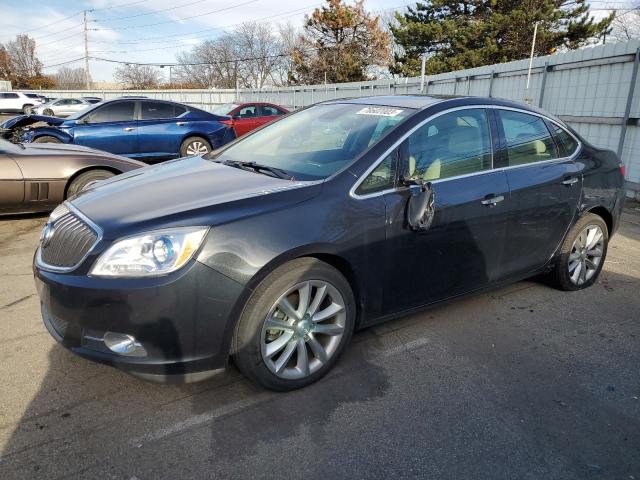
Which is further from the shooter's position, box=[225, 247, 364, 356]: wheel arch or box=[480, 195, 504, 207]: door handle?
box=[480, 195, 504, 207]: door handle

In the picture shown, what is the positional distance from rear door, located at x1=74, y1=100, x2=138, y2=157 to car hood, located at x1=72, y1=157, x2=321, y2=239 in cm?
679

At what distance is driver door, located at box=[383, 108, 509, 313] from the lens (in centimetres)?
301

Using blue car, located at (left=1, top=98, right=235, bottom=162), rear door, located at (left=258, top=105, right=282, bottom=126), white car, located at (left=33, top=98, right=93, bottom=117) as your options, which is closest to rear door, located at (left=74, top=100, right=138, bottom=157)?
blue car, located at (left=1, top=98, right=235, bottom=162)

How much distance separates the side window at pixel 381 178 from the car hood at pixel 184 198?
0.98 ft

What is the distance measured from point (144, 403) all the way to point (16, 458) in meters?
0.61

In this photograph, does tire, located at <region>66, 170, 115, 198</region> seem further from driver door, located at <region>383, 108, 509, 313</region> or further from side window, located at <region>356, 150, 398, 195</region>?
driver door, located at <region>383, 108, 509, 313</region>

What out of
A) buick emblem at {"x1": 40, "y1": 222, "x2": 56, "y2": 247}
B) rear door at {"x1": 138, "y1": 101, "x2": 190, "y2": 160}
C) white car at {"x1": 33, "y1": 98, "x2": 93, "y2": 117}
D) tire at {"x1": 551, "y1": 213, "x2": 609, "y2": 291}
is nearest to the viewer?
buick emblem at {"x1": 40, "y1": 222, "x2": 56, "y2": 247}

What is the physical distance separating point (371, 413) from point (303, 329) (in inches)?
22.4

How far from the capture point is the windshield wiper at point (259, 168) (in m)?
2.97

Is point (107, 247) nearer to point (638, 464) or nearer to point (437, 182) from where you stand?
point (437, 182)

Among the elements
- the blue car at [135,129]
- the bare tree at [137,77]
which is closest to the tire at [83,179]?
the blue car at [135,129]

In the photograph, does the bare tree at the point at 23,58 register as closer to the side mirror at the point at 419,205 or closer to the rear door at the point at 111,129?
the rear door at the point at 111,129

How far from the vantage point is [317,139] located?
11.3ft

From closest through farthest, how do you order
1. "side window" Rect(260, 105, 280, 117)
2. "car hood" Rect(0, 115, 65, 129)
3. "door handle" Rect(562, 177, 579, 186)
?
"door handle" Rect(562, 177, 579, 186), "car hood" Rect(0, 115, 65, 129), "side window" Rect(260, 105, 280, 117)
